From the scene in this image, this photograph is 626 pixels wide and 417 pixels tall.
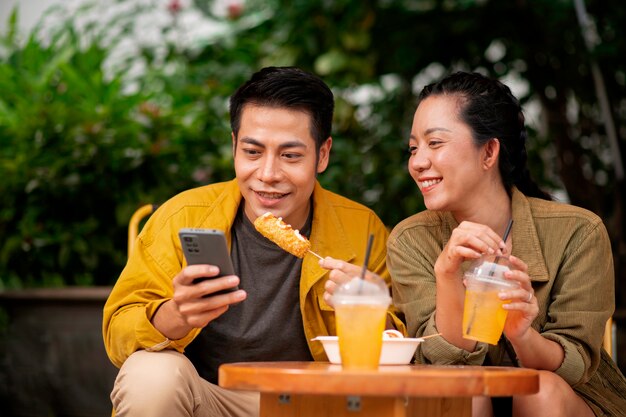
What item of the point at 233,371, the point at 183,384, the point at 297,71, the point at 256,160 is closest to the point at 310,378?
the point at 233,371

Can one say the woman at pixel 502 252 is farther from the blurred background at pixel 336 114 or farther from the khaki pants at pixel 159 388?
the blurred background at pixel 336 114

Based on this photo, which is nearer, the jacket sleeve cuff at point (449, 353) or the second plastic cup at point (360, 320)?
the second plastic cup at point (360, 320)

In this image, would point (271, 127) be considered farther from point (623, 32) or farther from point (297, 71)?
point (623, 32)

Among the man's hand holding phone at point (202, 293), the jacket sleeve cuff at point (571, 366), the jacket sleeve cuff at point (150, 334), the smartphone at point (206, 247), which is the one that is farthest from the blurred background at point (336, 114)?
the smartphone at point (206, 247)

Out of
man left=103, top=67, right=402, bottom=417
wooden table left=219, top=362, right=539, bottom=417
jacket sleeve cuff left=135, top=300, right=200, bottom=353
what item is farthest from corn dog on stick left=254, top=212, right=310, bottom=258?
wooden table left=219, top=362, right=539, bottom=417

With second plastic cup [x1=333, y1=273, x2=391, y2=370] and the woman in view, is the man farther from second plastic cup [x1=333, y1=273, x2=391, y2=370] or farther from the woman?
second plastic cup [x1=333, y1=273, x2=391, y2=370]

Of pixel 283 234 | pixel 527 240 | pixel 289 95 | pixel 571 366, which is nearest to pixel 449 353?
pixel 571 366

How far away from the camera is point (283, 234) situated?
3.06 metres

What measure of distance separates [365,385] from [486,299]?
528 mm

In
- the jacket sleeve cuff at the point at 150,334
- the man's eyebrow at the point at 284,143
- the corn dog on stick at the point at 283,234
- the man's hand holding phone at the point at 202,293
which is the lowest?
the jacket sleeve cuff at the point at 150,334

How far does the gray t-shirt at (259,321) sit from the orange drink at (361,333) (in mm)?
941

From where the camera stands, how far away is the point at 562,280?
123 inches

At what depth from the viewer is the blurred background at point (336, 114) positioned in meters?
5.18

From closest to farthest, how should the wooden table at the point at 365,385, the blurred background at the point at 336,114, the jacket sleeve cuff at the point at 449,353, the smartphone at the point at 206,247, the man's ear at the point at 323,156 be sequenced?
the wooden table at the point at 365,385 < the smartphone at the point at 206,247 < the jacket sleeve cuff at the point at 449,353 < the man's ear at the point at 323,156 < the blurred background at the point at 336,114
